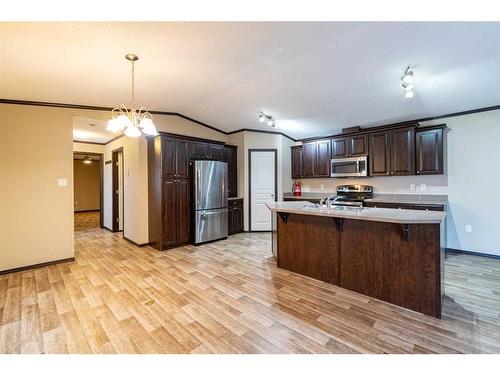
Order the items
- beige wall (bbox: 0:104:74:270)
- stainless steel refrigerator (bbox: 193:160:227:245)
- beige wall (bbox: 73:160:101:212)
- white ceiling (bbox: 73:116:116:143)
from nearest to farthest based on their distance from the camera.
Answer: beige wall (bbox: 0:104:74:270)
white ceiling (bbox: 73:116:116:143)
stainless steel refrigerator (bbox: 193:160:227:245)
beige wall (bbox: 73:160:101:212)

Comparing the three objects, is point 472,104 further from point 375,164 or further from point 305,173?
point 305,173

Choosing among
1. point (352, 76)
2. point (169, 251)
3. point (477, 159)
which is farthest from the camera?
point (169, 251)

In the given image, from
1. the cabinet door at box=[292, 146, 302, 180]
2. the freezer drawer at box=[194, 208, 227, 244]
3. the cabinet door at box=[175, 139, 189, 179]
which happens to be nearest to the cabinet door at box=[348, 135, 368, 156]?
the cabinet door at box=[292, 146, 302, 180]

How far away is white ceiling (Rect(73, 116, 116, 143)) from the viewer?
4531mm

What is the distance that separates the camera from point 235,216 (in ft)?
18.5

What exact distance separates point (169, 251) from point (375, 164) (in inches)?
168

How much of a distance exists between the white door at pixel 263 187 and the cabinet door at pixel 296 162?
54 centimetres

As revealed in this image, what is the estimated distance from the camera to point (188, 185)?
4746 mm

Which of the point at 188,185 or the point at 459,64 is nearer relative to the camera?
the point at 459,64

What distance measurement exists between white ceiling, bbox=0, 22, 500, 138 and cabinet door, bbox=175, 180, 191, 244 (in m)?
1.58

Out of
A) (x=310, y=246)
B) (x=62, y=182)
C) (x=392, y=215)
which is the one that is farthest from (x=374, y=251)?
(x=62, y=182)

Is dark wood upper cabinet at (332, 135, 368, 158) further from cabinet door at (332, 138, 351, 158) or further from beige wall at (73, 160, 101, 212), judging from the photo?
beige wall at (73, 160, 101, 212)

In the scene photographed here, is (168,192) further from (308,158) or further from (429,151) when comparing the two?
(429,151)
